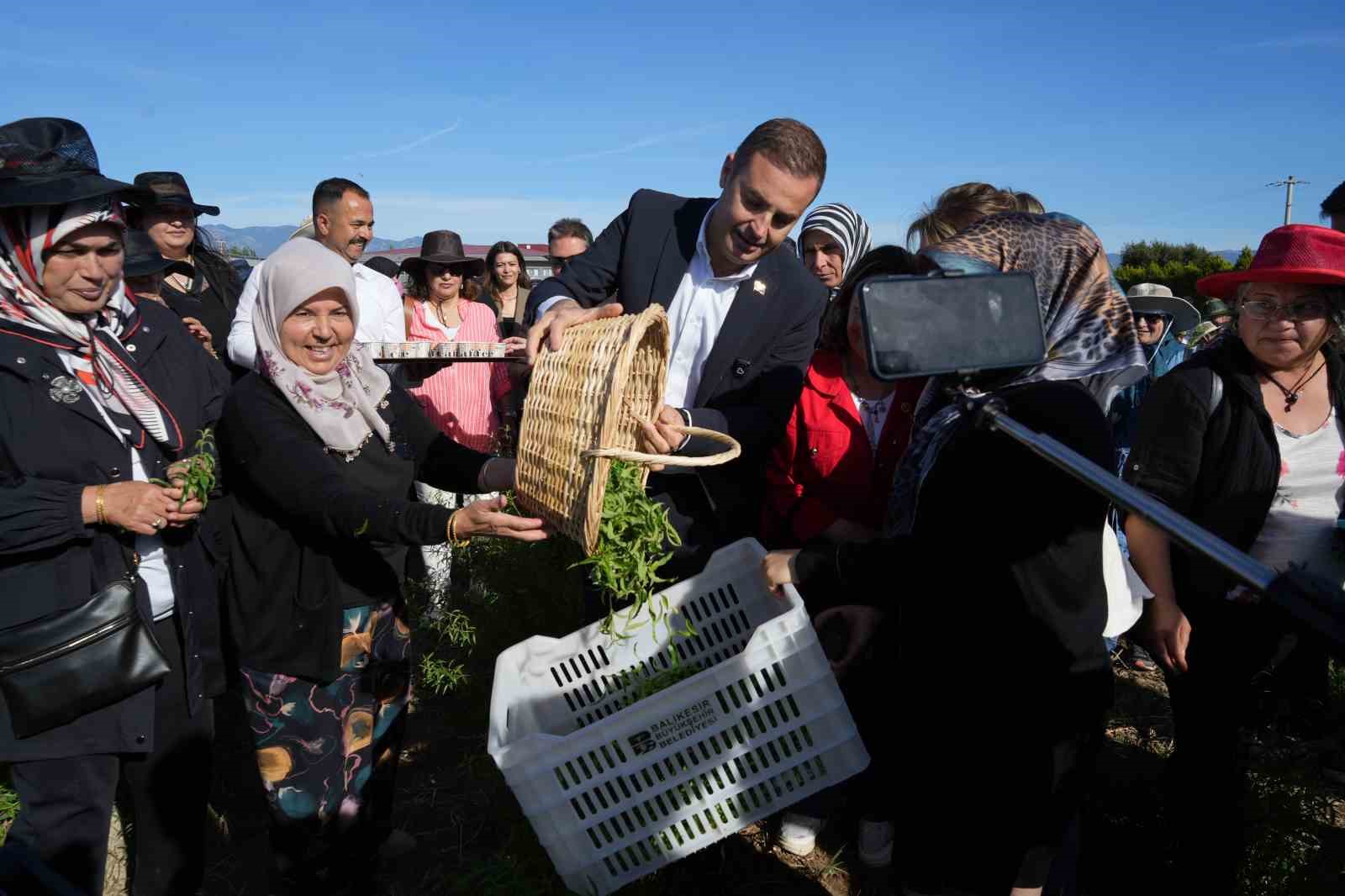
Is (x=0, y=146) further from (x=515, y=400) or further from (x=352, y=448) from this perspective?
(x=515, y=400)

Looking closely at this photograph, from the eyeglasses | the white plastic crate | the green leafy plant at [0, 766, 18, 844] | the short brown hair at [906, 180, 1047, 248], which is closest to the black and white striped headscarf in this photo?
→ the short brown hair at [906, 180, 1047, 248]

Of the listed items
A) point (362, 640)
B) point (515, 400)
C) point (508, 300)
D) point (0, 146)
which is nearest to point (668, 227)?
point (362, 640)

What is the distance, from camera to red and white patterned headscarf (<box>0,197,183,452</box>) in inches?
95.9

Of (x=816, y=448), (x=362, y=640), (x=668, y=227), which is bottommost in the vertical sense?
(x=362, y=640)

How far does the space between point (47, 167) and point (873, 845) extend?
3575 millimetres

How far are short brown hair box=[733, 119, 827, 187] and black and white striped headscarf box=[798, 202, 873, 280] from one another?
176 cm

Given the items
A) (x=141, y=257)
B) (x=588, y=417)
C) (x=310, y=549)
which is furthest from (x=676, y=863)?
(x=141, y=257)

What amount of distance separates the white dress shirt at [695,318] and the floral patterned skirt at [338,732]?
128 cm

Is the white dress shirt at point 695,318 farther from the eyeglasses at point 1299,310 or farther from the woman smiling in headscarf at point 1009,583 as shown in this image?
the eyeglasses at point 1299,310

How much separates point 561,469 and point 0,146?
1893 millimetres

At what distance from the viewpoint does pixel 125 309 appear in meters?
2.78

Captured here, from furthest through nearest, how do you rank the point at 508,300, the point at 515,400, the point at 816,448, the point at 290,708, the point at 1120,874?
the point at 508,300 → the point at 515,400 → the point at 1120,874 → the point at 816,448 → the point at 290,708

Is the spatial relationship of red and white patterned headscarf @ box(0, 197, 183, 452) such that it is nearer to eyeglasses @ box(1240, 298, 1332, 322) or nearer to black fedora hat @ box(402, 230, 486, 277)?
eyeglasses @ box(1240, 298, 1332, 322)

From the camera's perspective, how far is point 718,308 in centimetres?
319
